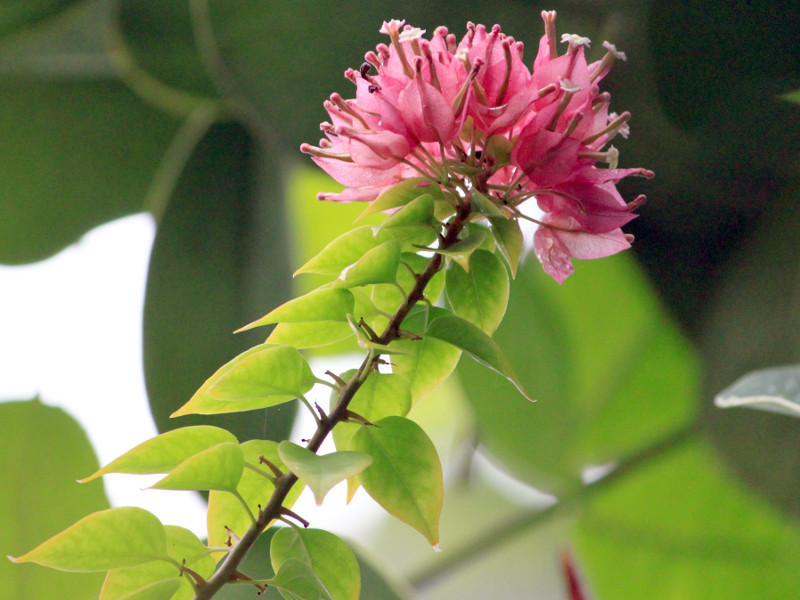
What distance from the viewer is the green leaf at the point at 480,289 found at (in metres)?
0.18

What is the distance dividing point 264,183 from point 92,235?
0.43ft

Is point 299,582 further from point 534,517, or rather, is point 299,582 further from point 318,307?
point 534,517

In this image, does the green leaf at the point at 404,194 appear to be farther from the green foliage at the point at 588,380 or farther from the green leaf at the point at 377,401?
the green foliage at the point at 588,380

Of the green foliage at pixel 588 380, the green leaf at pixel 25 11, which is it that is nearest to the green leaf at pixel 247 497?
the green foliage at pixel 588 380

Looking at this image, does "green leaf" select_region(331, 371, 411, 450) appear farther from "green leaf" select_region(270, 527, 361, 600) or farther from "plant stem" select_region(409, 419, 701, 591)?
"plant stem" select_region(409, 419, 701, 591)

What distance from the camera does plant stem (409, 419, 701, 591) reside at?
1.29 feet

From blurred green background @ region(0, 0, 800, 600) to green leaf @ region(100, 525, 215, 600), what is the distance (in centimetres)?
11

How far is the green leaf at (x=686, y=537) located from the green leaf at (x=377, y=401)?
260mm

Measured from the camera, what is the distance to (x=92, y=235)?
1.54 feet

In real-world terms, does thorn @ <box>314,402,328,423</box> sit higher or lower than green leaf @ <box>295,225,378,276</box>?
lower

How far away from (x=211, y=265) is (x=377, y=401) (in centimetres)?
25

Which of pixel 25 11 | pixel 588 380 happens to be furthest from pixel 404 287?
pixel 25 11

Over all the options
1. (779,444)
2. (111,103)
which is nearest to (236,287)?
(111,103)

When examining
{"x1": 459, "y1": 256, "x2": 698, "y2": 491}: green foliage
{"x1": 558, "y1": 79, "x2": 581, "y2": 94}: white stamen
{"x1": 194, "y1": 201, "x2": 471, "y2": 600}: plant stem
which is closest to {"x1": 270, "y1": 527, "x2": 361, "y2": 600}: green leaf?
{"x1": 194, "y1": 201, "x2": 471, "y2": 600}: plant stem
